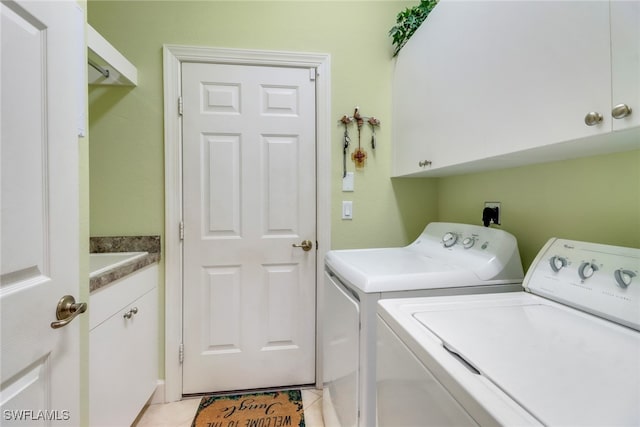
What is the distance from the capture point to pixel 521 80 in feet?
2.93

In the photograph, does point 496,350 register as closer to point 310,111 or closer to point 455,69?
point 455,69

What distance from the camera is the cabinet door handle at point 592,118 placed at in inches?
26.8

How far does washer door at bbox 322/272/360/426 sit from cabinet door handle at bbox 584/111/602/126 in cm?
84

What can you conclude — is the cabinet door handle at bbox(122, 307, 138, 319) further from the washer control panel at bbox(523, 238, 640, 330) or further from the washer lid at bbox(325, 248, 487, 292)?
the washer control panel at bbox(523, 238, 640, 330)

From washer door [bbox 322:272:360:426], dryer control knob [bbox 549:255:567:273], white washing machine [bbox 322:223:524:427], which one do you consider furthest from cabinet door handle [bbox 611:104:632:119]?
washer door [bbox 322:272:360:426]

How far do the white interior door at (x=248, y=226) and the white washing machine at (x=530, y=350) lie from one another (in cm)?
102

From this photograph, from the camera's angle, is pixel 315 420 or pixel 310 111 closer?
pixel 315 420

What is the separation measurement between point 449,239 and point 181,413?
1792 millimetres

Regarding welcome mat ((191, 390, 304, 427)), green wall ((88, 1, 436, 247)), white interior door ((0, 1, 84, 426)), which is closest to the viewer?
white interior door ((0, 1, 84, 426))

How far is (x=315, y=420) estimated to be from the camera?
5.07 ft

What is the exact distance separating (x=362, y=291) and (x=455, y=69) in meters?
1.02

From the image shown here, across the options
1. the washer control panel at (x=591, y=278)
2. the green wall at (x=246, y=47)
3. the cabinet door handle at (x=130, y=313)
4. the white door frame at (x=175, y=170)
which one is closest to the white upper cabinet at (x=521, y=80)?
the washer control panel at (x=591, y=278)

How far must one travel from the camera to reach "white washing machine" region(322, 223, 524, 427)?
97 cm

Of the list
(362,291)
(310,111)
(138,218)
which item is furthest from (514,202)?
(138,218)
